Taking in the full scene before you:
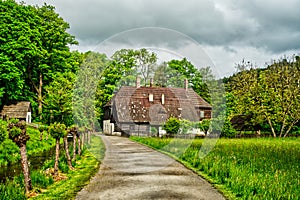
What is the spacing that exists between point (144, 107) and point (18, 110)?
655 inches

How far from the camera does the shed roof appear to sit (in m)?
41.2

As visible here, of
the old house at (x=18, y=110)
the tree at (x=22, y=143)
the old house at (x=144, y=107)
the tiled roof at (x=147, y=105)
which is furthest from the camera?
the tiled roof at (x=147, y=105)

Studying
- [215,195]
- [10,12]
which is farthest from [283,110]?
[215,195]

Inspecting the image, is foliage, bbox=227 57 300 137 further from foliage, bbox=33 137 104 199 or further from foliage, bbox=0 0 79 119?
foliage, bbox=33 137 104 199

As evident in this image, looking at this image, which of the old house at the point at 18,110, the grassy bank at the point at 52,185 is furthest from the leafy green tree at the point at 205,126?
the grassy bank at the point at 52,185

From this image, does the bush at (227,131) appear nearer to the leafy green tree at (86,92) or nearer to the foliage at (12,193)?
the leafy green tree at (86,92)

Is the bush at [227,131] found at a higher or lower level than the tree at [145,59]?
lower

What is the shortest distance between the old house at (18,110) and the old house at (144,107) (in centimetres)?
1086

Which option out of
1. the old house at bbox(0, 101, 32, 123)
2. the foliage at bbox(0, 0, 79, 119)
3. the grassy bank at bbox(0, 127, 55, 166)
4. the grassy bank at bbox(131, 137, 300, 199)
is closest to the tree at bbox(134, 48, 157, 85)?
the grassy bank at bbox(131, 137, 300, 199)

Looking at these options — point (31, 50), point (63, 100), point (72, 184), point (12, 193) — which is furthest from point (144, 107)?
point (12, 193)

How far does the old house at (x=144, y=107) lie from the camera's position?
1870 inches

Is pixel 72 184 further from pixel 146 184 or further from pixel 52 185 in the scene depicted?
pixel 146 184

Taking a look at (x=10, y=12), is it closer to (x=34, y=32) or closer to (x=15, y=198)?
(x=34, y=32)

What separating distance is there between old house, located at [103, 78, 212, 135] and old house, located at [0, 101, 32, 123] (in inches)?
428
